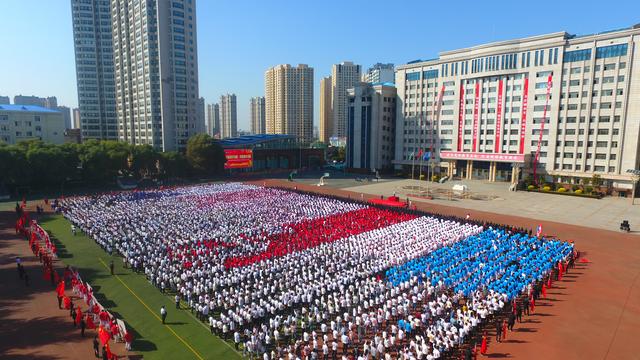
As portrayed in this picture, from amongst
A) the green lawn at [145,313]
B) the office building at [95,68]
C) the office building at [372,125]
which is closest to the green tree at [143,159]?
the green lawn at [145,313]

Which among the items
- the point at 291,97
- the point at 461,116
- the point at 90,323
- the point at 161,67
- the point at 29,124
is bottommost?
the point at 90,323

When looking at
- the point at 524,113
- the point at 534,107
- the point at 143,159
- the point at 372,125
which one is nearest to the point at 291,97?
the point at 372,125

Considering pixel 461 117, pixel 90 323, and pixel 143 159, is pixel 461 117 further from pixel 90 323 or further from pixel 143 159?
pixel 90 323

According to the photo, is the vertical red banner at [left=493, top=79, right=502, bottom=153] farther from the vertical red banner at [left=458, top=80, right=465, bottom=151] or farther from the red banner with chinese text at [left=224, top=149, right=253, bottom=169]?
the red banner with chinese text at [left=224, top=149, right=253, bottom=169]

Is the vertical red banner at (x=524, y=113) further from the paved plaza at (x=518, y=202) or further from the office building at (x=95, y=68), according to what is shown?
the office building at (x=95, y=68)

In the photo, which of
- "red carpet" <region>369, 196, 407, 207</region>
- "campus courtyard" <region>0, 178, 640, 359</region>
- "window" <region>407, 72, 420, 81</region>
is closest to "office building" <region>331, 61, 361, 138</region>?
"window" <region>407, 72, 420, 81</region>

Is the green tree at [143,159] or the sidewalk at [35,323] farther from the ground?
the green tree at [143,159]
